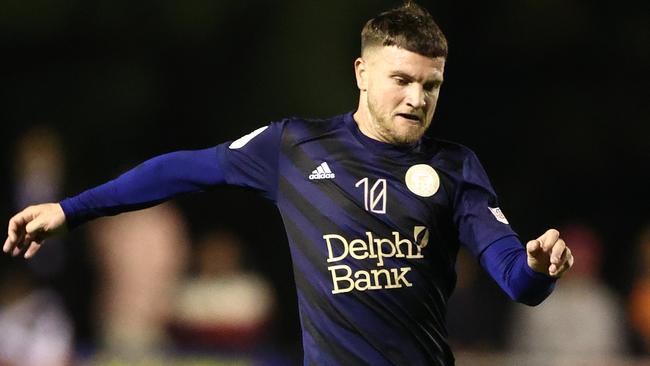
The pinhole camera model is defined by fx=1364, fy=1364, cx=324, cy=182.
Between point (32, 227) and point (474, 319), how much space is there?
4.99 meters

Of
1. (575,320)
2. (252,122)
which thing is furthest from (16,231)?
(252,122)

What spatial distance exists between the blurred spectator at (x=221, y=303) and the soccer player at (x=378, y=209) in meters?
4.05

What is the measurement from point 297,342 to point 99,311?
1.63m

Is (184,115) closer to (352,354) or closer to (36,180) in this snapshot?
(36,180)

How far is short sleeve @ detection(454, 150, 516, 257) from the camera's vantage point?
5.22 m

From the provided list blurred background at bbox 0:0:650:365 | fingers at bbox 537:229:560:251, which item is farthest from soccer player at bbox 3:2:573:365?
blurred background at bbox 0:0:650:365

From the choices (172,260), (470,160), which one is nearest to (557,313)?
(172,260)

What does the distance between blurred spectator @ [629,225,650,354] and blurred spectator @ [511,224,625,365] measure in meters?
0.19

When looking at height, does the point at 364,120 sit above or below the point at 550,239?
above

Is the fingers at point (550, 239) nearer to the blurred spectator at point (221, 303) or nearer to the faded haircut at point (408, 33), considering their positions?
the faded haircut at point (408, 33)

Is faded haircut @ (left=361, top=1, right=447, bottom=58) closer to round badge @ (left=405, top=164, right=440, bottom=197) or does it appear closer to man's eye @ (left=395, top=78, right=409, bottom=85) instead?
man's eye @ (left=395, top=78, right=409, bottom=85)

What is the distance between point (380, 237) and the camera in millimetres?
5297

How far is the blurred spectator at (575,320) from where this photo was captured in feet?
31.6

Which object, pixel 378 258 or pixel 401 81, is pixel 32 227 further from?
pixel 401 81
